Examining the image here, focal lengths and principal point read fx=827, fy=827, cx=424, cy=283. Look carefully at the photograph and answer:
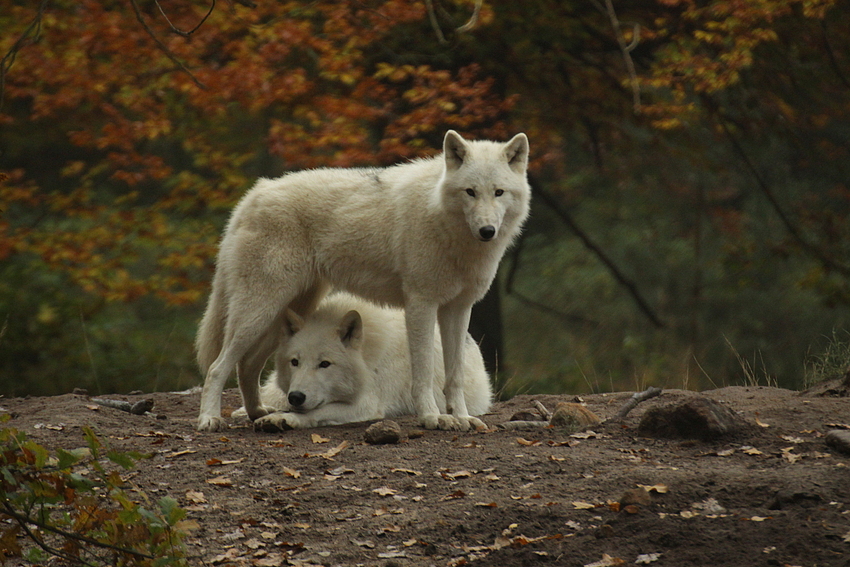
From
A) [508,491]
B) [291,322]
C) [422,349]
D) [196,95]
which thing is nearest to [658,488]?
[508,491]

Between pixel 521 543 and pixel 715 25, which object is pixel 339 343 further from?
pixel 715 25

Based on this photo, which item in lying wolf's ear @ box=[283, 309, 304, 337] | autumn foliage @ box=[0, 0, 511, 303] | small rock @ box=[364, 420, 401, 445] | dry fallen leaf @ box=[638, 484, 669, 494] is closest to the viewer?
dry fallen leaf @ box=[638, 484, 669, 494]

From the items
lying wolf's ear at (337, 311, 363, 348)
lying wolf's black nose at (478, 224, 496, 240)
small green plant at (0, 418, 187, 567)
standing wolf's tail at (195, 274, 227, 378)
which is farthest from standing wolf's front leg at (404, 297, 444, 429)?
small green plant at (0, 418, 187, 567)

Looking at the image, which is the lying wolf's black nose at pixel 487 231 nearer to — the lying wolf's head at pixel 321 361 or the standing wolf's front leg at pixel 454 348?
the standing wolf's front leg at pixel 454 348

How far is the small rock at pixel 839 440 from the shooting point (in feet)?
13.0

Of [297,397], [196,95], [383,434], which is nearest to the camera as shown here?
[383,434]

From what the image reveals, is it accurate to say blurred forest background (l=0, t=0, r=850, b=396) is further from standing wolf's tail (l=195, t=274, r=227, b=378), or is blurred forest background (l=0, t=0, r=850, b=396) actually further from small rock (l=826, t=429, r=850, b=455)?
small rock (l=826, t=429, r=850, b=455)

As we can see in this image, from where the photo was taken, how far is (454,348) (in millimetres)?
5793

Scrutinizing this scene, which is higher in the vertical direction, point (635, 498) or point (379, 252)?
point (379, 252)

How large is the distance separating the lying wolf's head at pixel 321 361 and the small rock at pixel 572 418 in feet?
4.80

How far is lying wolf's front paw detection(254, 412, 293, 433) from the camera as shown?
554cm

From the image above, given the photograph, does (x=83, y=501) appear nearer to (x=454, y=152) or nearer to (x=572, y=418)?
(x=572, y=418)

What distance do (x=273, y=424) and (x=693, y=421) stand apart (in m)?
2.68

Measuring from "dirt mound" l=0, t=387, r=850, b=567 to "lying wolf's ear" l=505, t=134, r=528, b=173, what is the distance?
1.75 meters
